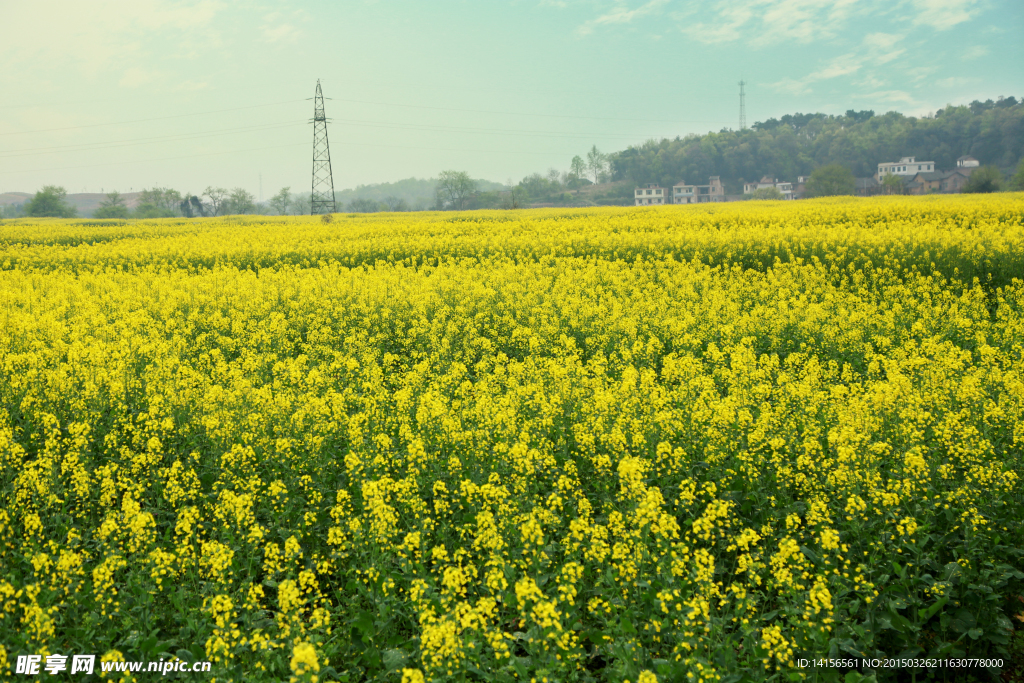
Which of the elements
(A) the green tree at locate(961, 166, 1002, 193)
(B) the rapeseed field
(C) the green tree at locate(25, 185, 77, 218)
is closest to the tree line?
(C) the green tree at locate(25, 185, 77, 218)

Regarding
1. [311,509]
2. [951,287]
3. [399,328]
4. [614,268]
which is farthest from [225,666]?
[951,287]

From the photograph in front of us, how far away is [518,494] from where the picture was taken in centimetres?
577

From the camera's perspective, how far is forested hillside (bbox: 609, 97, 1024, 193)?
123500mm

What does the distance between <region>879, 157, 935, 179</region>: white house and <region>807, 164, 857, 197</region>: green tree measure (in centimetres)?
3733

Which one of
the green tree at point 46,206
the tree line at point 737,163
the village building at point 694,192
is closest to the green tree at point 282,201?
the tree line at point 737,163

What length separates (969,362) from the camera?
336 inches

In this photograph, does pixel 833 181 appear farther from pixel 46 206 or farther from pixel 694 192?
pixel 46 206

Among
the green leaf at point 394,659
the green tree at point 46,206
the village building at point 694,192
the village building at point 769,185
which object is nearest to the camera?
the green leaf at point 394,659

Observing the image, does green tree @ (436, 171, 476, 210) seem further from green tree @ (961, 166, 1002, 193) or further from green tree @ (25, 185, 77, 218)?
→ green tree @ (961, 166, 1002, 193)

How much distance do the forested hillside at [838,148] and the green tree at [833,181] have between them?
24884mm

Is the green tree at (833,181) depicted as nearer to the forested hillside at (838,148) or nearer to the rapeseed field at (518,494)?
the forested hillside at (838,148)

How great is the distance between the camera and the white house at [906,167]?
13538cm

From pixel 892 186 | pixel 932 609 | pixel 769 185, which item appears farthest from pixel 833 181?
pixel 932 609

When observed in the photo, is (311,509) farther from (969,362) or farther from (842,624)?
(969,362)
